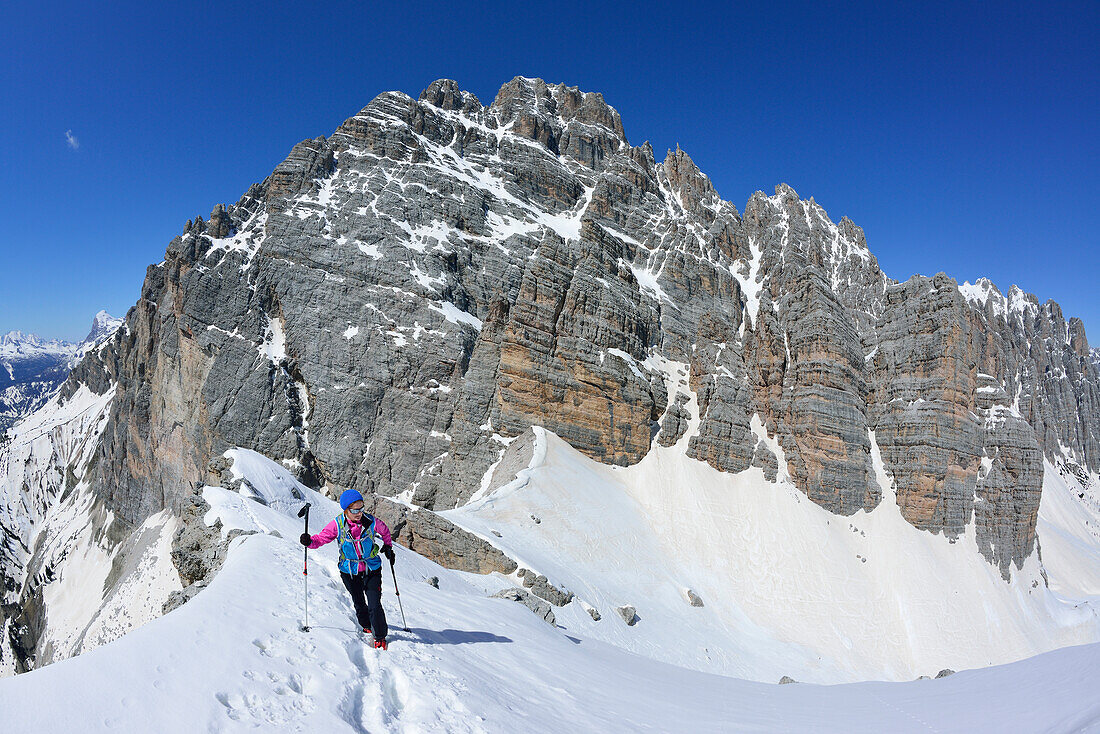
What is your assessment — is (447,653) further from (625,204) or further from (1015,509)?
(625,204)

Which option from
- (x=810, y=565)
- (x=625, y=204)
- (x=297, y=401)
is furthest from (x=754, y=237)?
(x=297, y=401)

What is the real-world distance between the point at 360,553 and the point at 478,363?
159 ft

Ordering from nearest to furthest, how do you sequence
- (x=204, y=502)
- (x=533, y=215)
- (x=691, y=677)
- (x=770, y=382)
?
(x=691, y=677) → (x=204, y=502) → (x=770, y=382) → (x=533, y=215)

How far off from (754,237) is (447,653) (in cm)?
9534

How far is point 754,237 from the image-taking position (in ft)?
299

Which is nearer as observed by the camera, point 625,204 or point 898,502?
point 898,502

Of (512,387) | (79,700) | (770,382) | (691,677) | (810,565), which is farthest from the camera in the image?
(770,382)

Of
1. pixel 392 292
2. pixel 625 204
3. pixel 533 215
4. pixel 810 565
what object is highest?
pixel 625 204

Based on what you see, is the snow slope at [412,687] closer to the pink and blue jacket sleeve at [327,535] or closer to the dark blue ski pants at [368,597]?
the dark blue ski pants at [368,597]

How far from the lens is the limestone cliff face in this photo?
178 ft

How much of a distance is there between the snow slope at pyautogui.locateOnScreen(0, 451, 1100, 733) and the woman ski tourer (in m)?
0.40

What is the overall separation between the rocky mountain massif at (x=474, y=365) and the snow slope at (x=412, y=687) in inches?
1627

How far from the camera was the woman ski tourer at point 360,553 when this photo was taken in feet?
25.7

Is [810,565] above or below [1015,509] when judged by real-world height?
below
